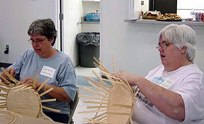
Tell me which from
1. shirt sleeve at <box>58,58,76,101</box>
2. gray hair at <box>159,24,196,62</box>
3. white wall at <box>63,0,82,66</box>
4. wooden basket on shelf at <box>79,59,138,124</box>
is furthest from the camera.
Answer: white wall at <box>63,0,82,66</box>

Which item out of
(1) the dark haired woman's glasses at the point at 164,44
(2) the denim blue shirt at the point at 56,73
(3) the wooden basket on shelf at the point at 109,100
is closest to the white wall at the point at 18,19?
(2) the denim blue shirt at the point at 56,73

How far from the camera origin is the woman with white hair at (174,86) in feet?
4.71

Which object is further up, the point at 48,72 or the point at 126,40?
the point at 126,40

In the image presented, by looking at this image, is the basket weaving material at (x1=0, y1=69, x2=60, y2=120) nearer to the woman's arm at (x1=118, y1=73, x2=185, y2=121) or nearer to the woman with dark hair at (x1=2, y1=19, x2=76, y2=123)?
the woman with dark hair at (x1=2, y1=19, x2=76, y2=123)

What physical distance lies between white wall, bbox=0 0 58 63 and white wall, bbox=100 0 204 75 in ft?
3.03

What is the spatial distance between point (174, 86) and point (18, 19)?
13.3 ft

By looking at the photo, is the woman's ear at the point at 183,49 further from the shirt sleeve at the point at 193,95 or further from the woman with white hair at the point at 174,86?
the shirt sleeve at the point at 193,95

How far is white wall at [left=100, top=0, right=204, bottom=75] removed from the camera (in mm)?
4281

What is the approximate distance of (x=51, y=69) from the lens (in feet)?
6.45

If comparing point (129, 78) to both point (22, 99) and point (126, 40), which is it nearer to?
point (22, 99)

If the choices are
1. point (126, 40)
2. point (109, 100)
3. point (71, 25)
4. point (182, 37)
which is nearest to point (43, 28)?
point (109, 100)

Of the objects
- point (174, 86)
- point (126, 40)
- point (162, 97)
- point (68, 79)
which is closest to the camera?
point (162, 97)

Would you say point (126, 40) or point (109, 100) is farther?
point (126, 40)

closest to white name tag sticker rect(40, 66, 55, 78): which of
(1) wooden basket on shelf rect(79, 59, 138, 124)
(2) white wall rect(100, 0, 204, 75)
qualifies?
(1) wooden basket on shelf rect(79, 59, 138, 124)
